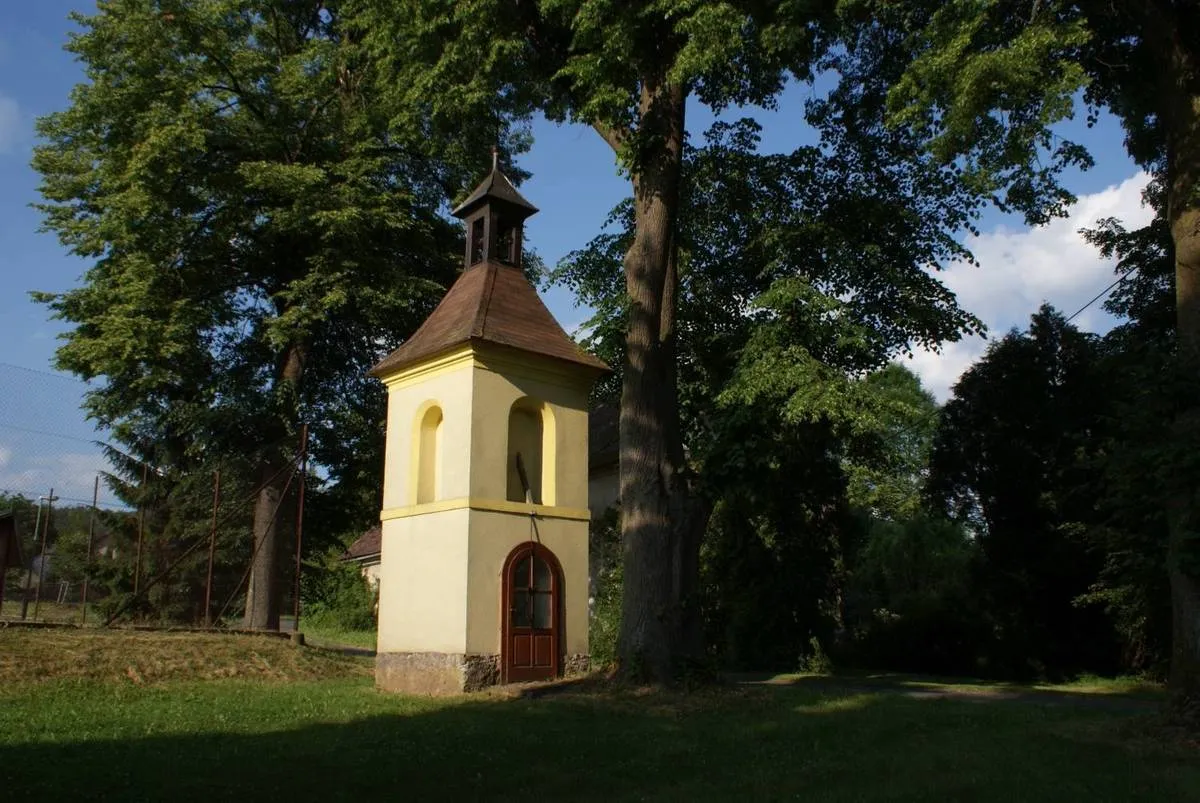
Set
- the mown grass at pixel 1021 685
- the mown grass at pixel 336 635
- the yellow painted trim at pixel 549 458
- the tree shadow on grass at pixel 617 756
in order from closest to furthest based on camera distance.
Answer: the tree shadow on grass at pixel 617 756
the mown grass at pixel 1021 685
the yellow painted trim at pixel 549 458
the mown grass at pixel 336 635

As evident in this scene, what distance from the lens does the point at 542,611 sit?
15.5 metres

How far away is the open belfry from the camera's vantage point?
1473cm

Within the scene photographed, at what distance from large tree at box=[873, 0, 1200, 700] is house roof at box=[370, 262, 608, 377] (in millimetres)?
6442

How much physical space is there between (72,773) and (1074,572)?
19.3 meters

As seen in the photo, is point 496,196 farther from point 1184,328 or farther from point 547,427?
point 1184,328

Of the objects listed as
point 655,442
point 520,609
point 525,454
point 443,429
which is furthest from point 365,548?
point 655,442

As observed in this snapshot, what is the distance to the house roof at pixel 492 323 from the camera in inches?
615

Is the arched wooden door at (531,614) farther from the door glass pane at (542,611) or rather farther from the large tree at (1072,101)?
the large tree at (1072,101)

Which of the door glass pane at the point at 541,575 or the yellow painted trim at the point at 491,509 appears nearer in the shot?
the yellow painted trim at the point at 491,509

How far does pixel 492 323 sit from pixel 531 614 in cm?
460

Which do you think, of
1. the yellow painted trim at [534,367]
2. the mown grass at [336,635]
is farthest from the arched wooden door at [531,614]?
the mown grass at [336,635]

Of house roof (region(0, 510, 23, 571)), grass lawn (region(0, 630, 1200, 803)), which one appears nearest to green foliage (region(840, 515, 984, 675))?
grass lawn (region(0, 630, 1200, 803))

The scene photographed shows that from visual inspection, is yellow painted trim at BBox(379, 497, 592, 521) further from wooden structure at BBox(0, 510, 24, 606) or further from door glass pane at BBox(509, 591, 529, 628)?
wooden structure at BBox(0, 510, 24, 606)

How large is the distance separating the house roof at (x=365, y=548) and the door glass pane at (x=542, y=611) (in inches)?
1024
